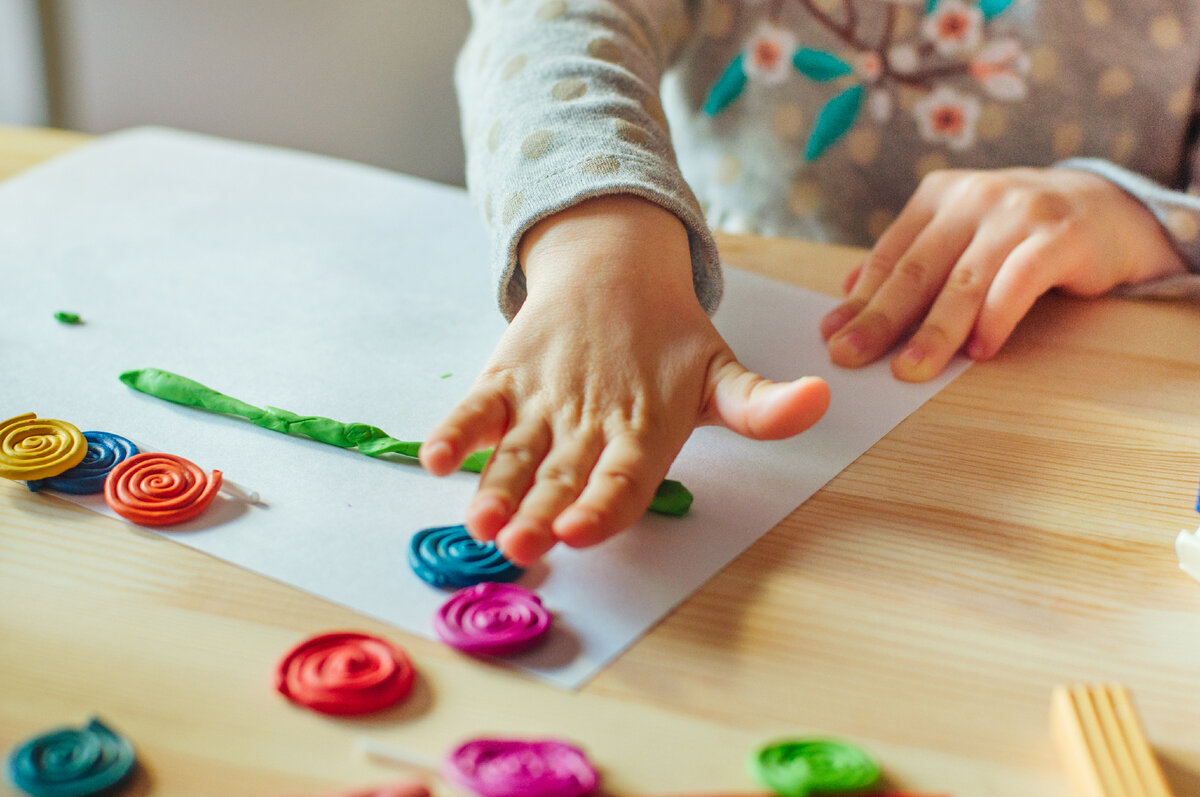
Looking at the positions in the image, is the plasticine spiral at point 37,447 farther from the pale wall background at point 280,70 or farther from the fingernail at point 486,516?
the pale wall background at point 280,70

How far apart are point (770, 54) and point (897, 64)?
9 cm

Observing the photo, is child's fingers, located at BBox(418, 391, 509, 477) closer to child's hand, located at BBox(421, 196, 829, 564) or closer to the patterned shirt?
child's hand, located at BBox(421, 196, 829, 564)

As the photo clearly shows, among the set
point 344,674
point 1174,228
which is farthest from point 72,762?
point 1174,228

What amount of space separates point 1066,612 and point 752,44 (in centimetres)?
54

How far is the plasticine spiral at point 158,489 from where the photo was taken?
36 centimetres

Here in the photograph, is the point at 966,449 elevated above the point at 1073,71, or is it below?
below

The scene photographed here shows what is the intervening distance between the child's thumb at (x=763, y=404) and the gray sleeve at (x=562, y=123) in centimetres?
10

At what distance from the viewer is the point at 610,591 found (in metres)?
0.34

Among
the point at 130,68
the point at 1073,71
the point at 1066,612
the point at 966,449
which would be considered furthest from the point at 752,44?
the point at 130,68

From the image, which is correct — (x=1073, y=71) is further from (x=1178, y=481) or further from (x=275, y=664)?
(x=275, y=664)

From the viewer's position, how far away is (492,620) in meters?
0.31

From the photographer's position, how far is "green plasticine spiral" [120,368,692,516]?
39cm

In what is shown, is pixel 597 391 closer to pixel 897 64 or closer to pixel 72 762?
pixel 72 762

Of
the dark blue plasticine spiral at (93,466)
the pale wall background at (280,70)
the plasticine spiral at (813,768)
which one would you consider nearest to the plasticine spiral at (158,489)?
the dark blue plasticine spiral at (93,466)
